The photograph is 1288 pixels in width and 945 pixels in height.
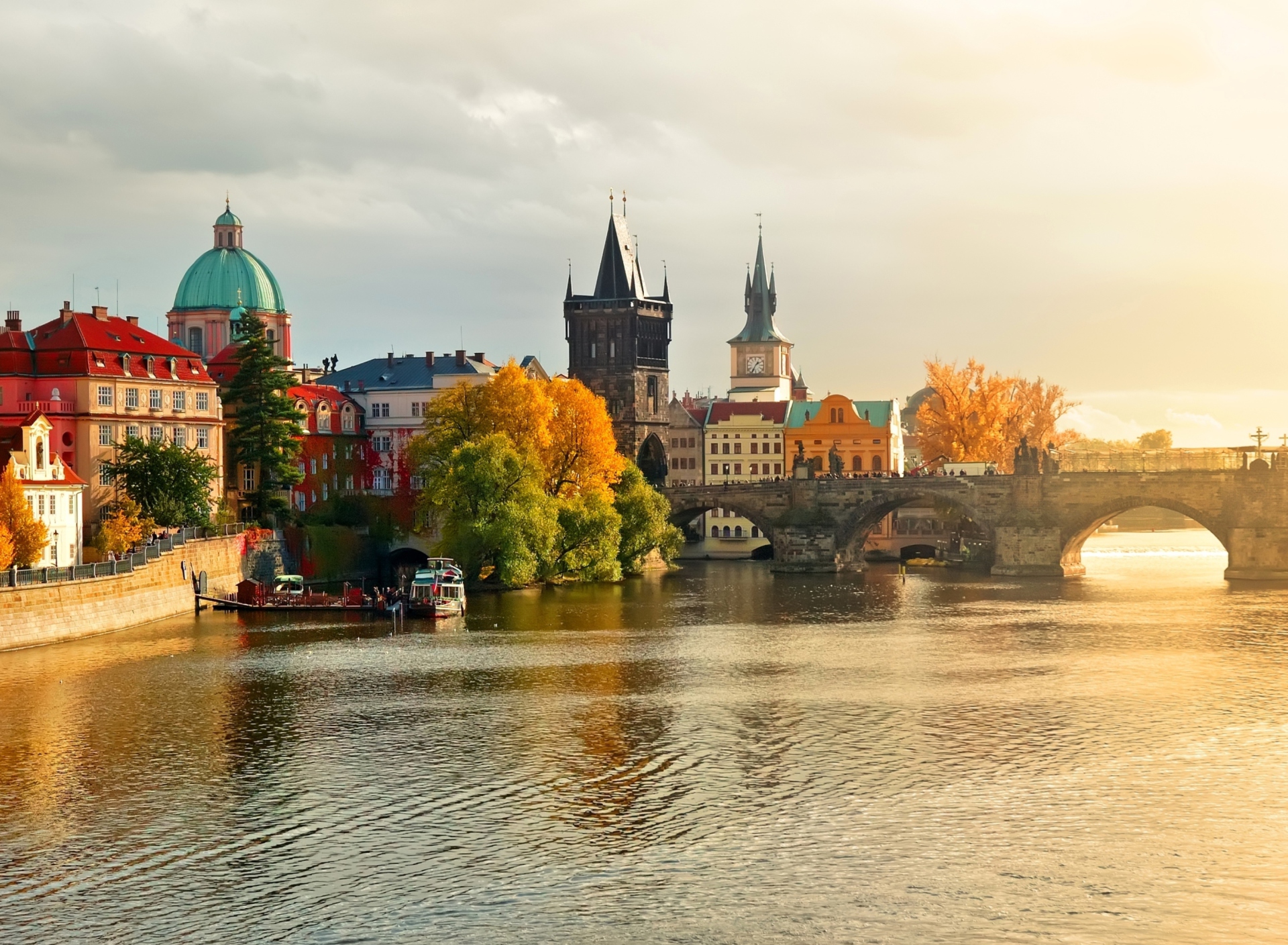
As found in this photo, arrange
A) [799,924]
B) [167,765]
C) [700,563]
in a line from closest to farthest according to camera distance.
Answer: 1. [799,924]
2. [167,765]
3. [700,563]

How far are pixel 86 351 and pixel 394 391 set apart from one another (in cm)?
4030

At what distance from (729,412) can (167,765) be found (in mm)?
116598

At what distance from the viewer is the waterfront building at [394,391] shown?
120m

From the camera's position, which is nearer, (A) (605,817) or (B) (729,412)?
(A) (605,817)

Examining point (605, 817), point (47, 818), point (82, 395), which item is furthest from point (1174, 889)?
point (82, 395)

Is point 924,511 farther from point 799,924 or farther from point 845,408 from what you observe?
point 799,924

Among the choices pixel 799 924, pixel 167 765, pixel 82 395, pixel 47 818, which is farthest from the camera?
pixel 82 395

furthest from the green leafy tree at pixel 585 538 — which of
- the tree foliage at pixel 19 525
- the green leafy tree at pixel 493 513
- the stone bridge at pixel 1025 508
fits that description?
the tree foliage at pixel 19 525

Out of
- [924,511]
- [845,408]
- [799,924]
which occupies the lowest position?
[799,924]

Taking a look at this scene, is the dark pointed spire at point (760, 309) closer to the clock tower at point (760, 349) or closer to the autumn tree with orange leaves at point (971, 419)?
the clock tower at point (760, 349)

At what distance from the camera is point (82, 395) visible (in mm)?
86000

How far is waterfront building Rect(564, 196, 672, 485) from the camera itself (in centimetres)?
15538

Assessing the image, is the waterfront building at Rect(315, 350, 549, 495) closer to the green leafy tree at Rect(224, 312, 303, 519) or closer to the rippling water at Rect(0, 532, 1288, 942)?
the green leafy tree at Rect(224, 312, 303, 519)

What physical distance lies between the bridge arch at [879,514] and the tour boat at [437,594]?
38.8 metres
